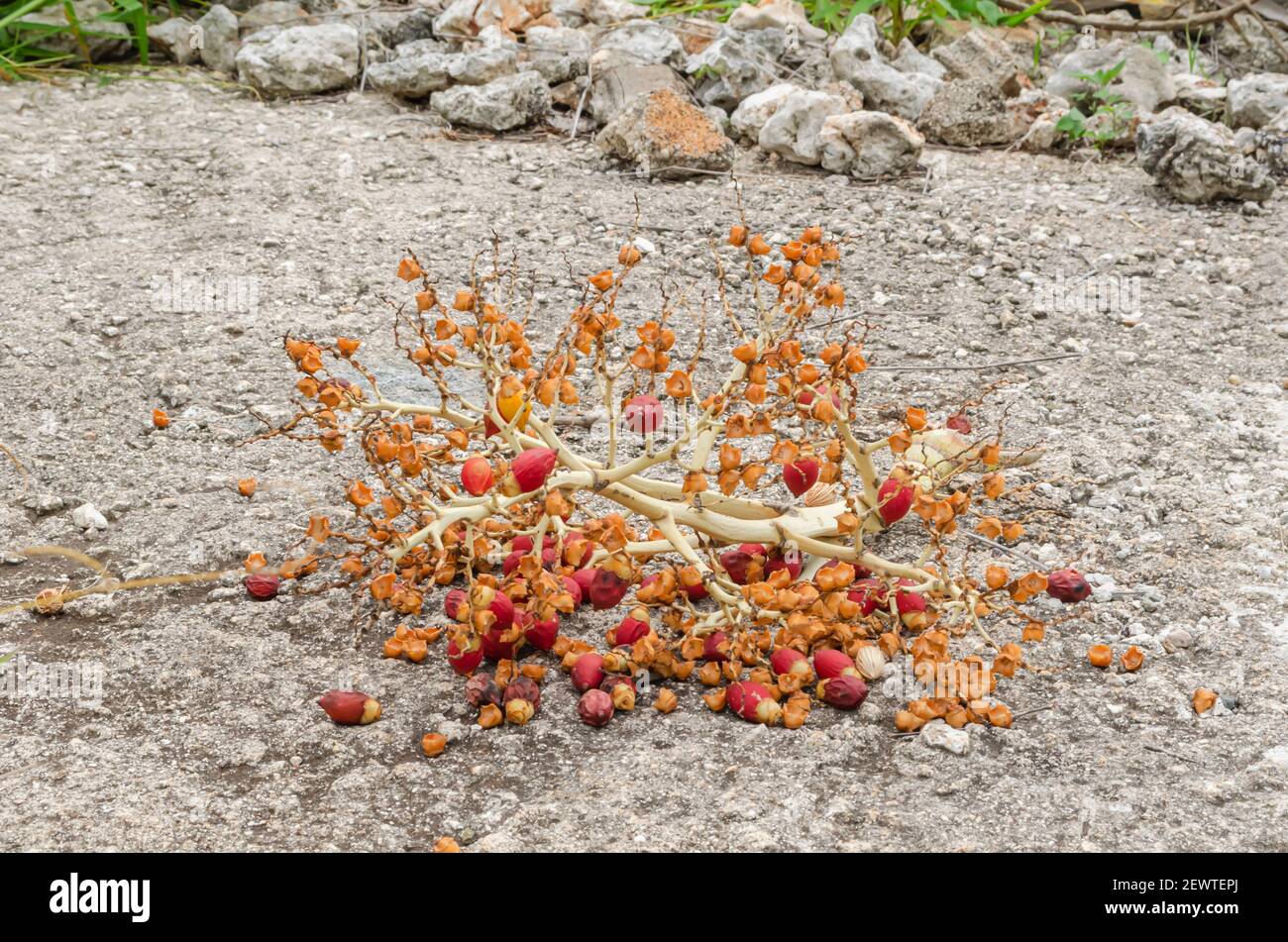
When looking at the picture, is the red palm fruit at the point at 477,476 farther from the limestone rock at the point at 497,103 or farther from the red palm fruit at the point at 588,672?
the limestone rock at the point at 497,103

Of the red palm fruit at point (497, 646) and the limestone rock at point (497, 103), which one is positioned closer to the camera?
the red palm fruit at point (497, 646)

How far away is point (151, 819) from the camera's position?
5.62 feet

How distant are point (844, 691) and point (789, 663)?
9 cm

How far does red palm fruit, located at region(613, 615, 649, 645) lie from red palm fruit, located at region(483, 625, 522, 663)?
16 centimetres

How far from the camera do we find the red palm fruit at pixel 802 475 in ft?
7.02

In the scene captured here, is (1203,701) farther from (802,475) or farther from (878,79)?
(878,79)

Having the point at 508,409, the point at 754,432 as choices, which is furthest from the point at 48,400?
the point at 754,432

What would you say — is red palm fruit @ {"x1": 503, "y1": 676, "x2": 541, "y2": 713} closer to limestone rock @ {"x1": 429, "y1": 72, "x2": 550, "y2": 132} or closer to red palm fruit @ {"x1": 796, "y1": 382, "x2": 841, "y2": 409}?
red palm fruit @ {"x1": 796, "y1": 382, "x2": 841, "y2": 409}

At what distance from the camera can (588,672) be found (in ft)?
6.44

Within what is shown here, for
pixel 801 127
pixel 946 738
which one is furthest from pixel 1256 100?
pixel 946 738

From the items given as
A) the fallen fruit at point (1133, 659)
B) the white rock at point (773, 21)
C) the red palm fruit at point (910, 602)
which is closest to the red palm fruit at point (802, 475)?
the red palm fruit at point (910, 602)

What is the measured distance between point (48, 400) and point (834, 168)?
233cm

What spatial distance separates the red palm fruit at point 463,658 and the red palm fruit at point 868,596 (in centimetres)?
59

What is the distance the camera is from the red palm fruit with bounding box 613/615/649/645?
2.01m
